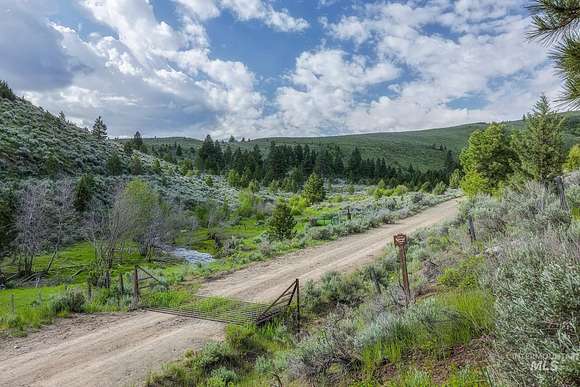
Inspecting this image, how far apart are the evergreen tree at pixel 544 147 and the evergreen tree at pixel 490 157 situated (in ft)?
7.75

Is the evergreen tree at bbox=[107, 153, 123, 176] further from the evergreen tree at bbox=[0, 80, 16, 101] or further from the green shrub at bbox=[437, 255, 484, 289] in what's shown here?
the green shrub at bbox=[437, 255, 484, 289]

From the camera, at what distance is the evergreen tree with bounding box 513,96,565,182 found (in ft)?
77.3

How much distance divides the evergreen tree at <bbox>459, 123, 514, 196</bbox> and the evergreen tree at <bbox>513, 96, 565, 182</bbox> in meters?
2.36

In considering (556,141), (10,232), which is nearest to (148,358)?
A: (556,141)

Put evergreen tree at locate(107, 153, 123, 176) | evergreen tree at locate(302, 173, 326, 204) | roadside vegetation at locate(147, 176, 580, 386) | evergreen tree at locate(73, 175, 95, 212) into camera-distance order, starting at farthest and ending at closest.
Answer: evergreen tree at locate(302, 173, 326, 204), evergreen tree at locate(107, 153, 123, 176), evergreen tree at locate(73, 175, 95, 212), roadside vegetation at locate(147, 176, 580, 386)

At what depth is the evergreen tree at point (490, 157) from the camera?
26891mm

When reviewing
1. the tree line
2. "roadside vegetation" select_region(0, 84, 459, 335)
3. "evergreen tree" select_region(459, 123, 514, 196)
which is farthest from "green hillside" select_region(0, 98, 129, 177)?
"evergreen tree" select_region(459, 123, 514, 196)

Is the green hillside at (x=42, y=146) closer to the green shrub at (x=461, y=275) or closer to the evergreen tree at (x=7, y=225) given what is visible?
the evergreen tree at (x=7, y=225)

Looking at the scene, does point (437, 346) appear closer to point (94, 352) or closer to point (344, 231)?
point (94, 352)

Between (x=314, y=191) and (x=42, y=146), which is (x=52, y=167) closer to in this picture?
(x=42, y=146)

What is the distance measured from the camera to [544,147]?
2361 centimetres

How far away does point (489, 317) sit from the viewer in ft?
15.7

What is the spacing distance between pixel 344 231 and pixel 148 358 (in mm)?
17644

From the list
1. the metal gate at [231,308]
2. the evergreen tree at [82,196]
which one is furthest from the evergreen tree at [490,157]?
the evergreen tree at [82,196]
